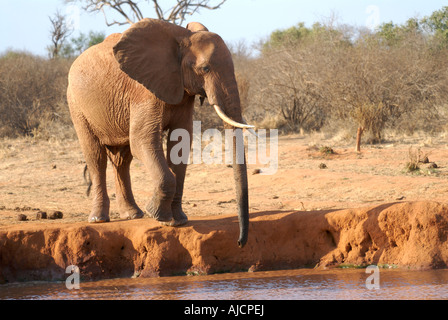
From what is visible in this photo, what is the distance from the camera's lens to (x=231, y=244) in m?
6.72

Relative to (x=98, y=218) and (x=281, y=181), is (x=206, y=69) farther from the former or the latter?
(x=281, y=181)

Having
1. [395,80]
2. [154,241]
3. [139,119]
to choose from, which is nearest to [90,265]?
[154,241]

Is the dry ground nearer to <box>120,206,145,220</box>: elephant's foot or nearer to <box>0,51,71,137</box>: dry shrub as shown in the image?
<box>120,206,145,220</box>: elephant's foot

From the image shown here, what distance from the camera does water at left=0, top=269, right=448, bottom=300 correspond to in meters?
5.75

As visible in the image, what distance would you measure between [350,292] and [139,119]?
2550 mm

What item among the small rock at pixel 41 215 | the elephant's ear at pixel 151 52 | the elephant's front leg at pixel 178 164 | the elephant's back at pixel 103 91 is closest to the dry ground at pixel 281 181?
the small rock at pixel 41 215

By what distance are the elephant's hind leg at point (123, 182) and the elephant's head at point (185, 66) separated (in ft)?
4.49

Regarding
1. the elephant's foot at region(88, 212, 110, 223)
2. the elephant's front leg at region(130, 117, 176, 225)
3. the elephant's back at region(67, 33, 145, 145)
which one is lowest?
the elephant's foot at region(88, 212, 110, 223)

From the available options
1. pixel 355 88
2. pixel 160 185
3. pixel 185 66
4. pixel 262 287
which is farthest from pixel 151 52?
pixel 355 88

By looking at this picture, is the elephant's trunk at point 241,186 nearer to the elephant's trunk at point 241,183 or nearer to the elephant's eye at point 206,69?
the elephant's trunk at point 241,183

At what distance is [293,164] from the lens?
12422 millimetres

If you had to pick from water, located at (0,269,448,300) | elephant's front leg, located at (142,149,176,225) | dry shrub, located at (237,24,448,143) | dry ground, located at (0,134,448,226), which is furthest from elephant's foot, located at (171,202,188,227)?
dry shrub, located at (237,24,448,143)

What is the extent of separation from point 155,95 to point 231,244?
5.19ft

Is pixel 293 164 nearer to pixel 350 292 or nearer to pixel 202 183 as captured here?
pixel 202 183
